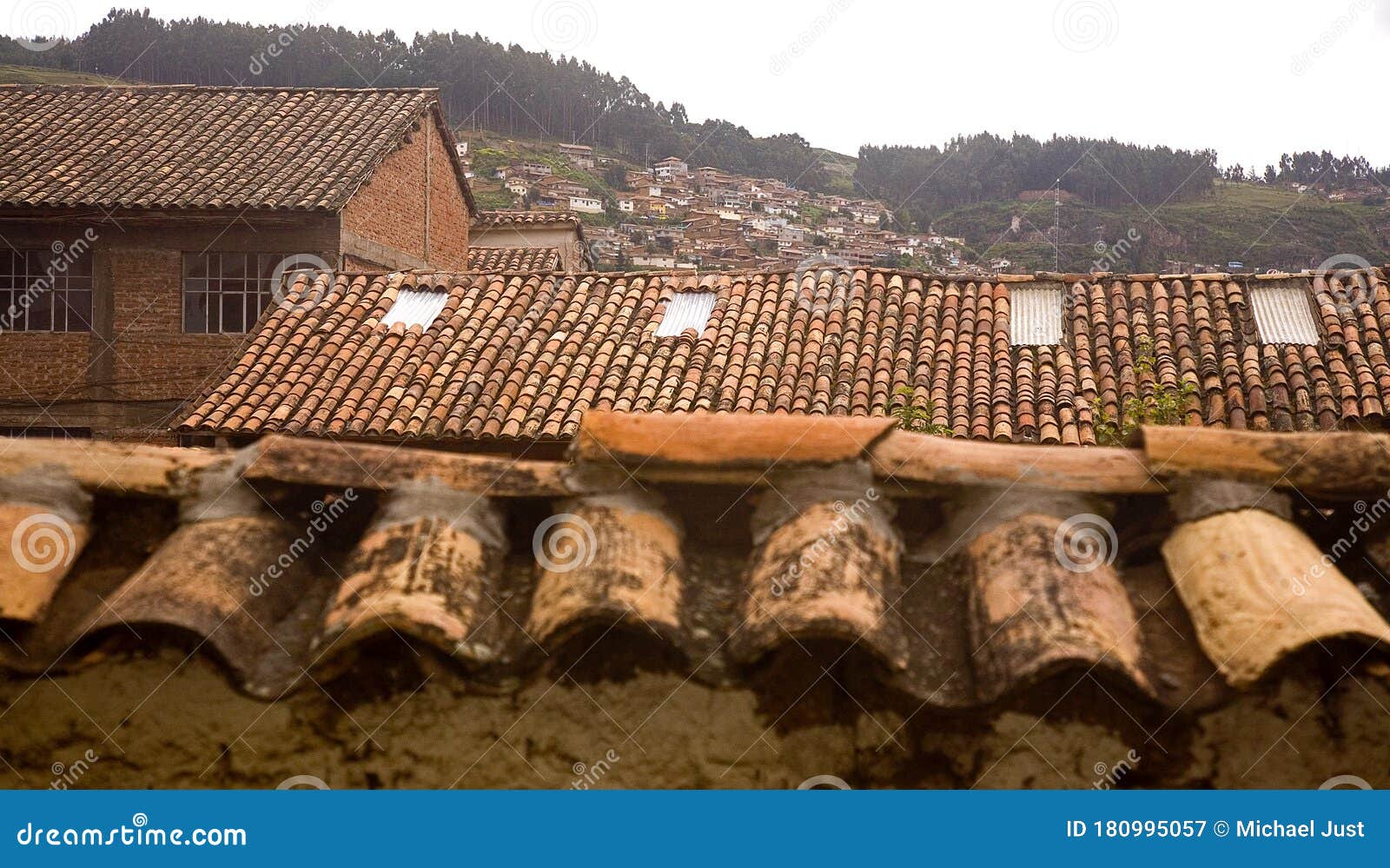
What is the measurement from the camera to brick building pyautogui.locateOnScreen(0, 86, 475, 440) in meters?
16.5

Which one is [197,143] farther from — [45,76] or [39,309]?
[45,76]

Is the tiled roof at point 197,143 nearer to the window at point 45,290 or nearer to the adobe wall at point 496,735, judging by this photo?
the window at point 45,290

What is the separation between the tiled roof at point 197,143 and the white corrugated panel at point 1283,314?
12.4 metres

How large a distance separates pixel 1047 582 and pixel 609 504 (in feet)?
2.66

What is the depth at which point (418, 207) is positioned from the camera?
771 inches

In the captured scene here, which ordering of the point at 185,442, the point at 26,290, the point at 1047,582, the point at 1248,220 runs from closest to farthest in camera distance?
the point at 1047,582
the point at 185,442
the point at 26,290
the point at 1248,220

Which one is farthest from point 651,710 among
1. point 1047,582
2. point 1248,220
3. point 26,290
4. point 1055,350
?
point 1248,220

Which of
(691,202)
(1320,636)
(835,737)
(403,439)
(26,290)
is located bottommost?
(835,737)

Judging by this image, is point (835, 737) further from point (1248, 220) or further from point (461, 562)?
point (1248, 220)

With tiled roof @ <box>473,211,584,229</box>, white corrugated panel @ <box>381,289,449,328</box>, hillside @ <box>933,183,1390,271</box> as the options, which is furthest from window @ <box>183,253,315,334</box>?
hillside @ <box>933,183,1390,271</box>

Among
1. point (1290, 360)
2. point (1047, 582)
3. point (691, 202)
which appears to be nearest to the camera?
point (1047, 582)

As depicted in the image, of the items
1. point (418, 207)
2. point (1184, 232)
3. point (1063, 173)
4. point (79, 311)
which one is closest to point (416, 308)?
point (418, 207)

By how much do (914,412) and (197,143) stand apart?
14.0 metres

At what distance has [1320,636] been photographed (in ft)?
5.42
